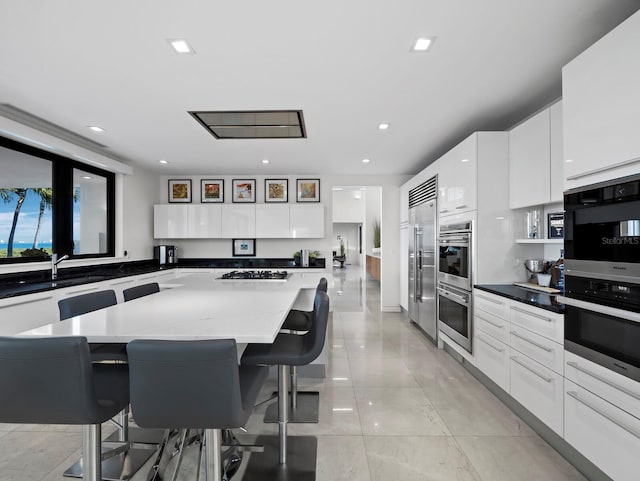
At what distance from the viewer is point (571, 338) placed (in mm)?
1883

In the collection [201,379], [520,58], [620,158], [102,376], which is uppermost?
[520,58]

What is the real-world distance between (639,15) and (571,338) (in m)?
1.62

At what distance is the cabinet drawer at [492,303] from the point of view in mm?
2594

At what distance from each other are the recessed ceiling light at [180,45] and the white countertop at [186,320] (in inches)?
63.9

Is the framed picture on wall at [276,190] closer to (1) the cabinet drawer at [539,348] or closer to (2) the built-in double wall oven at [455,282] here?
(2) the built-in double wall oven at [455,282]

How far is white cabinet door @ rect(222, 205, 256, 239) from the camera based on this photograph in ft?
19.3

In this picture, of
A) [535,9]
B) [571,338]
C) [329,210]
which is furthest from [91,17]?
[329,210]

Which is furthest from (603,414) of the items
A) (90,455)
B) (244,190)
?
(244,190)

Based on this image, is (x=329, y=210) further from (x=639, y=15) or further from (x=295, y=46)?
(x=639, y=15)

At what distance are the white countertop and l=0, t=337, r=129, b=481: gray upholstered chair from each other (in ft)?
0.60

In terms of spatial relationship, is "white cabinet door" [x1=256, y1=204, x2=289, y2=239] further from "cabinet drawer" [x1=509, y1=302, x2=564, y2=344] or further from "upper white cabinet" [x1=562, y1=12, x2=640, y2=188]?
"upper white cabinet" [x1=562, y1=12, x2=640, y2=188]

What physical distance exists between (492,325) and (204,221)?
4806mm

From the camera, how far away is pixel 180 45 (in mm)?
2078

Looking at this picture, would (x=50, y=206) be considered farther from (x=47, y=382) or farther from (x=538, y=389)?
(x=538, y=389)
